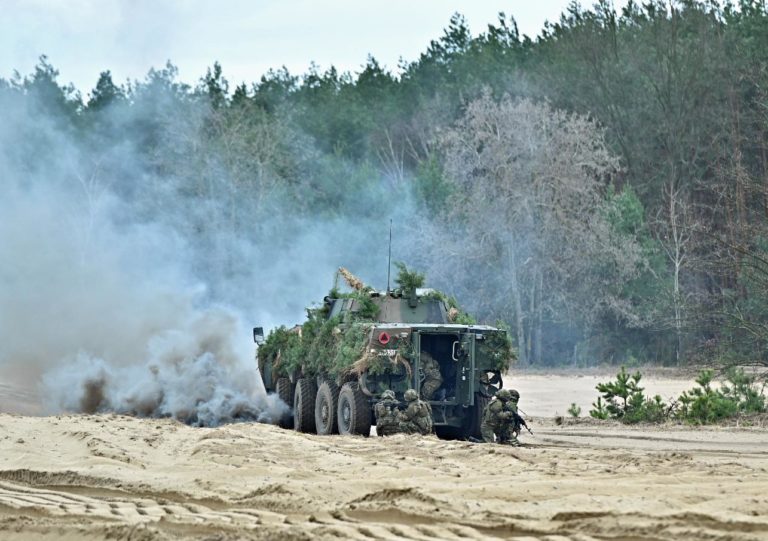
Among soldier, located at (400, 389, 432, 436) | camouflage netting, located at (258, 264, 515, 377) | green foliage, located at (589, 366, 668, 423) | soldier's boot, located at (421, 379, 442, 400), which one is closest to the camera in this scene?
soldier, located at (400, 389, 432, 436)

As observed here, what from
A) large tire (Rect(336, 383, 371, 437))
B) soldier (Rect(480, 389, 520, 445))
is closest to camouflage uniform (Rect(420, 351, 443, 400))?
large tire (Rect(336, 383, 371, 437))

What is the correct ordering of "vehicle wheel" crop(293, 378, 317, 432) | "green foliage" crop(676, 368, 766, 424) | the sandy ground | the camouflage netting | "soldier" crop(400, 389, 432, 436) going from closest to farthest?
the sandy ground → "soldier" crop(400, 389, 432, 436) → the camouflage netting → "vehicle wheel" crop(293, 378, 317, 432) → "green foliage" crop(676, 368, 766, 424)

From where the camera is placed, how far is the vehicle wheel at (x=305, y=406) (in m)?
18.8

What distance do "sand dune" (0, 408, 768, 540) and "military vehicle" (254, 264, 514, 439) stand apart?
163 cm

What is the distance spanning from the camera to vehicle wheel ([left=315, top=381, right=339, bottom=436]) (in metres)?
17.8

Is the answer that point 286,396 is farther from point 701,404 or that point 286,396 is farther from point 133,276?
point 133,276

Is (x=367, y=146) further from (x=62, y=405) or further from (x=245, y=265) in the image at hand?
(x=62, y=405)

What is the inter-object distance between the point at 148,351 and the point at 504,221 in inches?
889

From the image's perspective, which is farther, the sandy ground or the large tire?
the large tire

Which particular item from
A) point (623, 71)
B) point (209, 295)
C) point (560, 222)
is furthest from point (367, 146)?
point (209, 295)

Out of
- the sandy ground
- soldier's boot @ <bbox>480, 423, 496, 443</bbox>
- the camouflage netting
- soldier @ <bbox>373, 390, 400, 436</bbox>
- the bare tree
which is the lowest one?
the sandy ground

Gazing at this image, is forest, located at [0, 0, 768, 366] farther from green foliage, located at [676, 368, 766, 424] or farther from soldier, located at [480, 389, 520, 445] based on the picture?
soldier, located at [480, 389, 520, 445]

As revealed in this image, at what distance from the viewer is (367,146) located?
5941 centimetres

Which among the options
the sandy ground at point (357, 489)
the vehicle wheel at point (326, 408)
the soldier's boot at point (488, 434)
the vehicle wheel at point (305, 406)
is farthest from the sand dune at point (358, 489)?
the vehicle wheel at point (305, 406)
